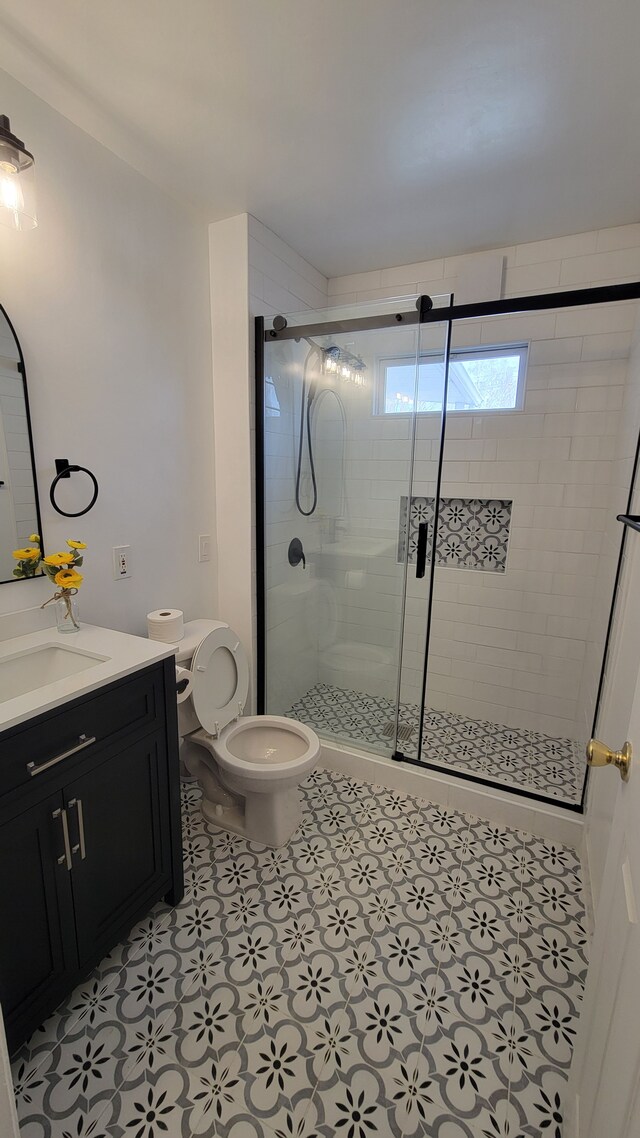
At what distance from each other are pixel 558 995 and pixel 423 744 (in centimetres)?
120

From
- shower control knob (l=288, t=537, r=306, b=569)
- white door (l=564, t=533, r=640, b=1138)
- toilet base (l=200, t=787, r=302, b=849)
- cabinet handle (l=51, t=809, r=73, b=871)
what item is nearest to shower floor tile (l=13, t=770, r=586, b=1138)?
toilet base (l=200, t=787, r=302, b=849)

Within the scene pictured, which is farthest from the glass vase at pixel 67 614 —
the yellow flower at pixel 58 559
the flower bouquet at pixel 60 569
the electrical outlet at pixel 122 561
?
the electrical outlet at pixel 122 561

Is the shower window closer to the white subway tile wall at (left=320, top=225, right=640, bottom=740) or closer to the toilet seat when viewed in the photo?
the white subway tile wall at (left=320, top=225, right=640, bottom=740)

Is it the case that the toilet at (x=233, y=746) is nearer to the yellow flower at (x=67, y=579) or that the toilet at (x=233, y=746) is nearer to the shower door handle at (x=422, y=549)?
the yellow flower at (x=67, y=579)

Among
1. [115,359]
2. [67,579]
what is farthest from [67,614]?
[115,359]

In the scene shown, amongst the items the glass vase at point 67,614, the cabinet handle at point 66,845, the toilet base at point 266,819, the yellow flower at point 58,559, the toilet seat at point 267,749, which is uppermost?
the yellow flower at point 58,559

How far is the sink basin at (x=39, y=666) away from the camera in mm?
1387

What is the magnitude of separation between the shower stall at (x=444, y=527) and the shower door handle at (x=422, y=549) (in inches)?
0.4

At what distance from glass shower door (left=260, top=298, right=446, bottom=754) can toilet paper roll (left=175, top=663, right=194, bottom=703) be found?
767mm

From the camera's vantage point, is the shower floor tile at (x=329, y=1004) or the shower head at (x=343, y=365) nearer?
the shower floor tile at (x=329, y=1004)

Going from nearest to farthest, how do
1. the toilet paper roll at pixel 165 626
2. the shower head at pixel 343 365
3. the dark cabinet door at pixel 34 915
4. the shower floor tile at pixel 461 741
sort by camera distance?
the dark cabinet door at pixel 34 915 → the toilet paper roll at pixel 165 626 → the shower floor tile at pixel 461 741 → the shower head at pixel 343 365

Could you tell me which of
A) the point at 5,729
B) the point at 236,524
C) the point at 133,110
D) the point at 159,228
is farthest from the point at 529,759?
the point at 133,110

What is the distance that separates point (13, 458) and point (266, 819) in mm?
1588

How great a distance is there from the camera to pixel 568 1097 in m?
1.07
